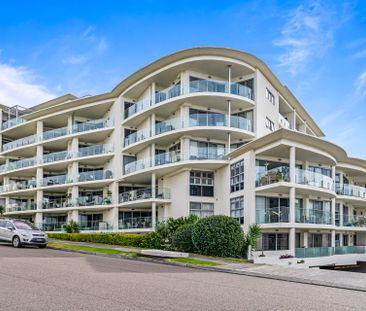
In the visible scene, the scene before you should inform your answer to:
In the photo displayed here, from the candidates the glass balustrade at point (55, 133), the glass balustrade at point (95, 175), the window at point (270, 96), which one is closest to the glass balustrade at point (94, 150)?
the glass balustrade at point (95, 175)

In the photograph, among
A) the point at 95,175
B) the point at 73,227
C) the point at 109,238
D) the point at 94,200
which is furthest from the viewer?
the point at 95,175

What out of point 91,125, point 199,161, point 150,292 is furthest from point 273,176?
point 91,125

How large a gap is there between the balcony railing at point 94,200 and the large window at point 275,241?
59.1 ft

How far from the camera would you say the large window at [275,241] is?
29575 millimetres

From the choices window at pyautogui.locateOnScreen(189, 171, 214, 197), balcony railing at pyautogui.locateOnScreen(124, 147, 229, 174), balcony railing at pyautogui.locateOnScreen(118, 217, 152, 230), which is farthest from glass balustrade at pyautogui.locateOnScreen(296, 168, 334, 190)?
balcony railing at pyautogui.locateOnScreen(118, 217, 152, 230)

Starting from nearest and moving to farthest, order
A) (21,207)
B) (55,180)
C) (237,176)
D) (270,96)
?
(237,176) < (270,96) < (55,180) < (21,207)

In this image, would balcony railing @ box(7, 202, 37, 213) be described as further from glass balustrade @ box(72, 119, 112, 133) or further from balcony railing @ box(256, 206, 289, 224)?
balcony railing @ box(256, 206, 289, 224)

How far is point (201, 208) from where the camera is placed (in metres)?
34.9

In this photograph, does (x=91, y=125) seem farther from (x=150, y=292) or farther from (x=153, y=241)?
(x=150, y=292)

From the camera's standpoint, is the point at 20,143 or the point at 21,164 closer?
the point at 21,164

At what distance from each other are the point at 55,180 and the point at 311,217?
96.4ft

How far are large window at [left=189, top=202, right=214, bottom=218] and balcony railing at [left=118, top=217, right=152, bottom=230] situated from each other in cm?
497

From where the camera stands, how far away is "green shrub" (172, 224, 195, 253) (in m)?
23.6

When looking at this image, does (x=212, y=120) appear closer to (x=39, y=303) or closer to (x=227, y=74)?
(x=227, y=74)
